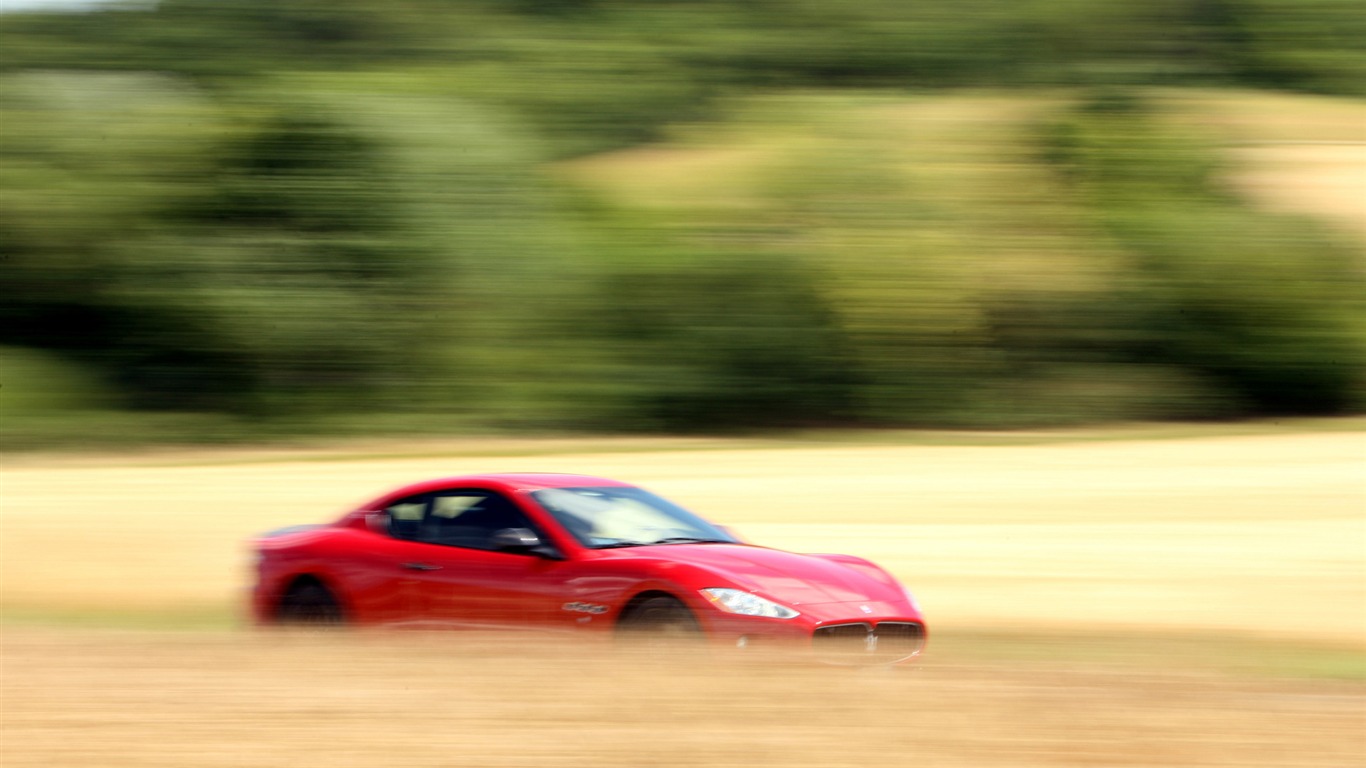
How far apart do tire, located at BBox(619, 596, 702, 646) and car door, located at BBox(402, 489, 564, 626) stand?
0.44 m

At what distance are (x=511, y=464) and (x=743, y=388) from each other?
4.88 meters

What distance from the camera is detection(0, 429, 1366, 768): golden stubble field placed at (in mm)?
5117

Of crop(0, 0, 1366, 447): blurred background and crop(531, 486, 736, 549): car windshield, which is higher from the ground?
crop(0, 0, 1366, 447): blurred background

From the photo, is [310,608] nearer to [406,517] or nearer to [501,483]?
[406,517]

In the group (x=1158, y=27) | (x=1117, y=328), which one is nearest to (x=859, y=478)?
(x=1117, y=328)

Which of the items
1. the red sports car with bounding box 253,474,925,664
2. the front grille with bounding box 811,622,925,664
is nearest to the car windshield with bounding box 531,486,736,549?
the red sports car with bounding box 253,474,925,664

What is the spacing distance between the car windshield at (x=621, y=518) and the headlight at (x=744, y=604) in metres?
0.75

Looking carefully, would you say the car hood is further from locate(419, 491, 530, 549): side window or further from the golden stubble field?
locate(419, 491, 530, 549): side window

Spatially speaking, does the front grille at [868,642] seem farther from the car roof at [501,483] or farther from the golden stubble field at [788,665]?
the car roof at [501,483]

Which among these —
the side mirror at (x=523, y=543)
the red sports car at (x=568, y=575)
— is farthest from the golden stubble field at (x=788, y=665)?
the side mirror at (x=523, y=543)

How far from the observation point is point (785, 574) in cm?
775

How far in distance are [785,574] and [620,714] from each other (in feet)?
8.01

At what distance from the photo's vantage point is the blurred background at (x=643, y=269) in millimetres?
22062

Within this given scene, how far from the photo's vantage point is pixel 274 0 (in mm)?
33938
